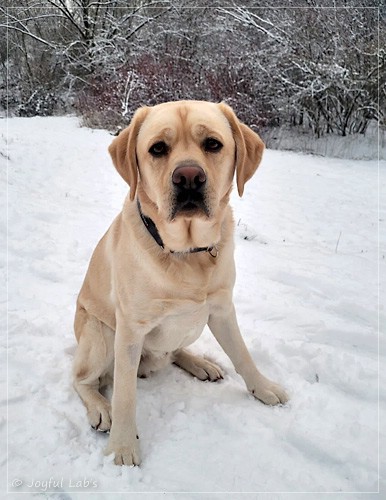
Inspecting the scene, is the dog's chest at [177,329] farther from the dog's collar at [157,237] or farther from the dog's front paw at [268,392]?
the dog's front paw at [268,392]

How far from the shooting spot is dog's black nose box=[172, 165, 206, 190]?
5.68ft

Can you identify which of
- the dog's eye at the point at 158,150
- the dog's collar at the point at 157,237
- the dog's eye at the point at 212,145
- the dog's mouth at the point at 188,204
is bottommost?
the dog's collar at the point at 157,237

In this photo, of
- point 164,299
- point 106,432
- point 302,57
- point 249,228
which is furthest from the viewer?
point 302,57

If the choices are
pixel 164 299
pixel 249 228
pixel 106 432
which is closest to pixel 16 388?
pixel 106 432

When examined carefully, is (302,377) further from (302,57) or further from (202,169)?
(302,57)

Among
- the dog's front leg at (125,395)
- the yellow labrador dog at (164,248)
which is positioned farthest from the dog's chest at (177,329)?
the dog's front leg at (125,395)

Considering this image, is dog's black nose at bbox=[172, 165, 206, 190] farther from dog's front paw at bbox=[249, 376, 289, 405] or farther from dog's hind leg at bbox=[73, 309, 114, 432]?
dog's front paw at bbox=[249, 376, 289, 405]

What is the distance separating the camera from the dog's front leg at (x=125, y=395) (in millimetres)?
1840

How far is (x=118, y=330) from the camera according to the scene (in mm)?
1948

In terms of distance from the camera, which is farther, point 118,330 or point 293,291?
point 293,291

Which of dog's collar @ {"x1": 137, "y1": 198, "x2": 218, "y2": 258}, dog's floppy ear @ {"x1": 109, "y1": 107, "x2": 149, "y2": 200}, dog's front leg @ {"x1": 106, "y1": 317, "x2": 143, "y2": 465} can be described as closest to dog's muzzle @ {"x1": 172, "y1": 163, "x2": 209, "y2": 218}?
dog's collar @ {"x1": 137, "y1": 198, "x2": 218, "y2": 258}

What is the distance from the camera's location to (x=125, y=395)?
6.20 feet

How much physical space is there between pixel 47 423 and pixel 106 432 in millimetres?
291

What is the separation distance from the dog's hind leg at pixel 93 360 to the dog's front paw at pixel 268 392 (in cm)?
81
